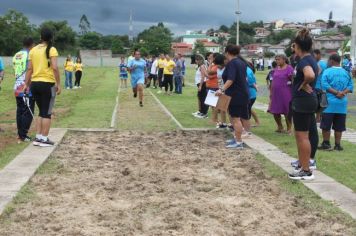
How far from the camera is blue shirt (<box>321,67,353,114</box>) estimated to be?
9.23m

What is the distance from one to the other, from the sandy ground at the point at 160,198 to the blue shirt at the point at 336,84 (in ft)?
5.58

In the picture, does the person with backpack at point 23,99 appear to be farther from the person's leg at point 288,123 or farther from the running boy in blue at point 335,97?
the running boy in blue at point 335,97

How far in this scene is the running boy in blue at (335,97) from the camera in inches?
363

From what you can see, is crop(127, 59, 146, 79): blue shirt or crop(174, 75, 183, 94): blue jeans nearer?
crop(127, 59, 146, 79): blue shirt

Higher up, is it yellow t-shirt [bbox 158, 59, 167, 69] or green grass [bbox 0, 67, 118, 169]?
yellow t-shirt [bbox 158, 59, 167, 69]

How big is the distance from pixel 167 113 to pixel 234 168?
7.58m

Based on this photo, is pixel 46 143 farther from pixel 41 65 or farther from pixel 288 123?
pixel 288 123

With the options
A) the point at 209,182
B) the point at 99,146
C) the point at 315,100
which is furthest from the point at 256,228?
the point at 99,146

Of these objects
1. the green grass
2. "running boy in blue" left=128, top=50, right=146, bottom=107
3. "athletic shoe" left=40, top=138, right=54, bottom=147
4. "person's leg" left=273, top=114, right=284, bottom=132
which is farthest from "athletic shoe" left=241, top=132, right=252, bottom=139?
"running boy in blue" left=128, top=50, right=146, bottom=107

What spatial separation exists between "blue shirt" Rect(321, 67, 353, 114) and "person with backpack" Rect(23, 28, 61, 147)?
4.63 meters

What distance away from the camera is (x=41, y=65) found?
8953mm

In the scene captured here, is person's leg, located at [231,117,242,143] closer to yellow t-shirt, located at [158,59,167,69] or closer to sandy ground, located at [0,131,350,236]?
sandy ground, located at [0,131,350,236]

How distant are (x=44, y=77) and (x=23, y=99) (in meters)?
0.98

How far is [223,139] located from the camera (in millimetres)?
10523
